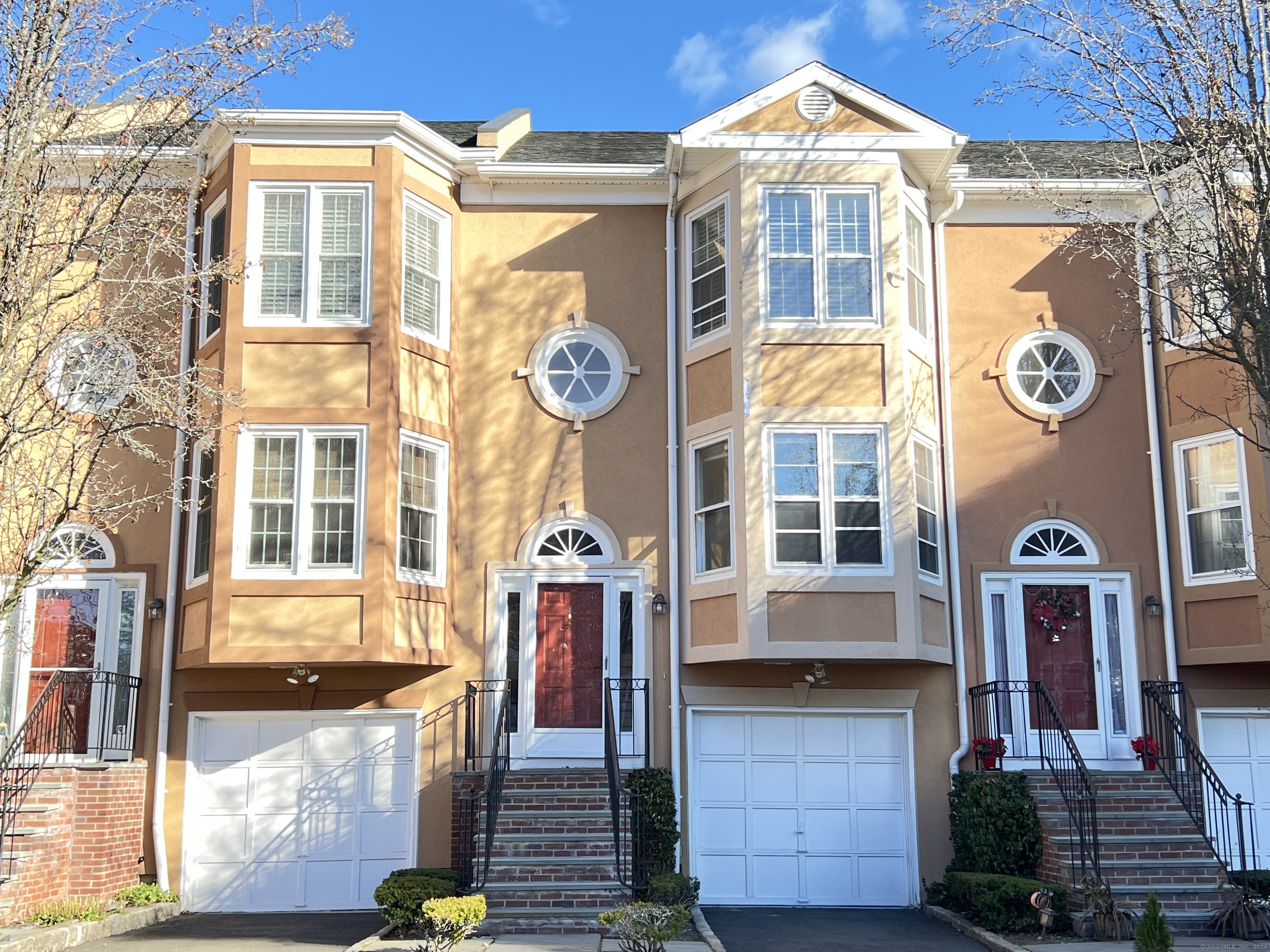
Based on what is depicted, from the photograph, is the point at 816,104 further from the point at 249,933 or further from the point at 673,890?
the point at 249,933

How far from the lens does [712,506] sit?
48.0 feet

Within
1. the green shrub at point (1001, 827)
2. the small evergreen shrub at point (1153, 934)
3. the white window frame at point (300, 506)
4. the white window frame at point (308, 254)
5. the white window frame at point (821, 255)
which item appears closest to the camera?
the small evergreen shrub at point (1153, 934)

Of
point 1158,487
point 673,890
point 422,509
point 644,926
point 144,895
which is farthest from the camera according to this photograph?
point 1158,487

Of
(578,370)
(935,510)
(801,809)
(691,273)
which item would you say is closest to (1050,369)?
(935,510)

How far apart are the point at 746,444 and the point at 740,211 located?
2754mm

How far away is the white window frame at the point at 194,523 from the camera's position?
13.9m

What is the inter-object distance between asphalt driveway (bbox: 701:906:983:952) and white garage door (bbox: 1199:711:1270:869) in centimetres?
399

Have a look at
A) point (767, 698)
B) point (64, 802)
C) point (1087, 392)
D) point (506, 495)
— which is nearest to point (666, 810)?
point (767, 698)

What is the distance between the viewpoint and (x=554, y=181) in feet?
50.7

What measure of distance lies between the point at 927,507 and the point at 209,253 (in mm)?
8930

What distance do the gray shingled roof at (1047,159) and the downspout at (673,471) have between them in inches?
156

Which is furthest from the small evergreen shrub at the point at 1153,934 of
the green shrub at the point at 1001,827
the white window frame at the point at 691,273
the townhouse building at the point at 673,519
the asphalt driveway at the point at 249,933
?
the white window frame at the point at 691,273

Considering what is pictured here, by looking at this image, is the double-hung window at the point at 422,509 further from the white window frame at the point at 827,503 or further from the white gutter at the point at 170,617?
the white window frame at the point at 827,503

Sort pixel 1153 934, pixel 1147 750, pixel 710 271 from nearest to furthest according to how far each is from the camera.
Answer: pixel 1153 934
pixel 1147 750
pixel 710 271
